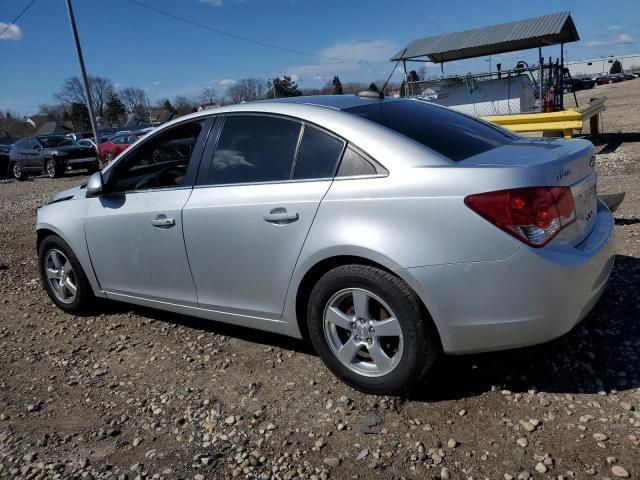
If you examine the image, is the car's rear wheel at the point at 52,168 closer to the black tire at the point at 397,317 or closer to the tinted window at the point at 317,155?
the tinted window at the point at 317,155

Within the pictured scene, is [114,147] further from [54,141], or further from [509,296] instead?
[509,296]

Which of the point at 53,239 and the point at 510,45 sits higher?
the point at 510,45

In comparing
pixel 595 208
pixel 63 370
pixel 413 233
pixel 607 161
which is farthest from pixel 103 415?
pixel 607 161

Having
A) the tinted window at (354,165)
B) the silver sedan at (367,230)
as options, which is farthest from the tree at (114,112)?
the tinted window at (354,165)

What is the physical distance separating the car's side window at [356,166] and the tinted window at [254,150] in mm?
371

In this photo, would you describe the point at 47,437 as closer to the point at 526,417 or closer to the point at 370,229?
the point at 370,229

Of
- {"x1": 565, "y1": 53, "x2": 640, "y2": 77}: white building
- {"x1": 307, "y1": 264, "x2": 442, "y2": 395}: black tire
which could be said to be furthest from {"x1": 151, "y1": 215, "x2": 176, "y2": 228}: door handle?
{"x1": 565, "y1": 53, "x2": 640, "y2": 77}: white building

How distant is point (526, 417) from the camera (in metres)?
2.76

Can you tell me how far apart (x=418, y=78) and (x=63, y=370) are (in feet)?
43.1

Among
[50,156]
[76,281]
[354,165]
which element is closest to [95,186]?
[76,281]

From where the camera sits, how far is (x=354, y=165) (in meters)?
2.99

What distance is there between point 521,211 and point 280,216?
1289 mm

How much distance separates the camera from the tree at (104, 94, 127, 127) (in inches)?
3186

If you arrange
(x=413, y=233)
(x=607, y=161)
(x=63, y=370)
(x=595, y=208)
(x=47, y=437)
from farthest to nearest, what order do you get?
(x=607, y=161) → (x=63, y=370) → (x=595, y=208) → (x=47, y=437) → (x=413, y=233)
